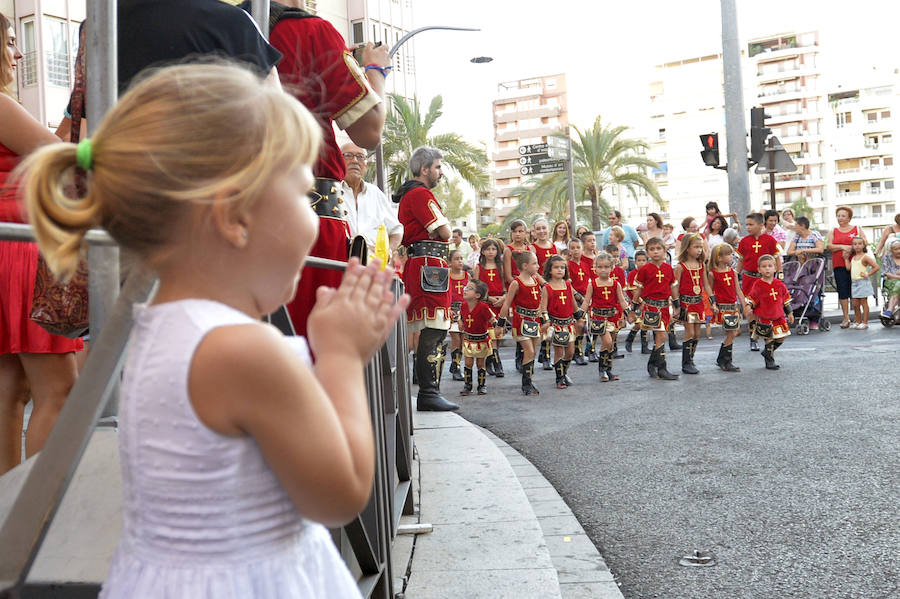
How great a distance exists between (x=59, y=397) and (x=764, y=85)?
99.9 metres

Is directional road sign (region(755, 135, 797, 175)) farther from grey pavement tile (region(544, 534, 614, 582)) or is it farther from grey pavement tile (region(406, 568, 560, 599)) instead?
grey pavement tile (region(406, 568, 560, 599))

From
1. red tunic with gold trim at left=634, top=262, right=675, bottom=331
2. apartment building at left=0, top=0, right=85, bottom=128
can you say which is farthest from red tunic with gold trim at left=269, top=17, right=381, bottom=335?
apartment building at left=0, top=0, right=85, bottom=128

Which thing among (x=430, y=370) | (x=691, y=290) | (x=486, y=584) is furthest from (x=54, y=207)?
(x=691, y=290)

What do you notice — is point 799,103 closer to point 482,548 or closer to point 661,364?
point 661,364

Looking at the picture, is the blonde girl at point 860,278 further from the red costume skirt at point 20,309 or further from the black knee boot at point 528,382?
the red costume skirt at point 20,309

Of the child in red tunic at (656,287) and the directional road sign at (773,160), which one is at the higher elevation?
the directional road sign at (773,160)

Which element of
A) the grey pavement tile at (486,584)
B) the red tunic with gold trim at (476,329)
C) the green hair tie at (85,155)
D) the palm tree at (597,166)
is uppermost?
the palm tree at (597,166)

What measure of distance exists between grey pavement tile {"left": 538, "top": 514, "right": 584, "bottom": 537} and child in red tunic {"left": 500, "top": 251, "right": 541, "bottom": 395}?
16.4 ft

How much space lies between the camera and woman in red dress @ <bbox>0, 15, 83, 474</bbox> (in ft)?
8.84

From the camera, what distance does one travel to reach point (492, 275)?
11883 millimetres

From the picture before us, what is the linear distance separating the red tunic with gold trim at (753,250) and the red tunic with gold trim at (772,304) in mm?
2196

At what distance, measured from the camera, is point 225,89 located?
118 cm

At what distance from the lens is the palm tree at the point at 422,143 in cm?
3034

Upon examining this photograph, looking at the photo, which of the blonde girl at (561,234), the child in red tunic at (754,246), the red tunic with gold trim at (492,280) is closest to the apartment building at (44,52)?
the blonde girl at (561,234)
